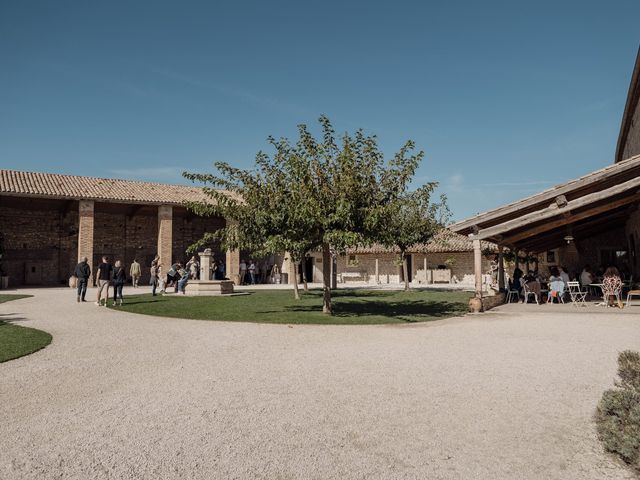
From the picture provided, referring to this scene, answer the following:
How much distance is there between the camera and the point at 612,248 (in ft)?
65.9

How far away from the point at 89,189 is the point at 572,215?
75.4ft

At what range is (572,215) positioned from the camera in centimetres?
1323

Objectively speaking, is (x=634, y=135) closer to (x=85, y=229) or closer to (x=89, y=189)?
(x=85, y=229)

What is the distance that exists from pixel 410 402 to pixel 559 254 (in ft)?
75.1

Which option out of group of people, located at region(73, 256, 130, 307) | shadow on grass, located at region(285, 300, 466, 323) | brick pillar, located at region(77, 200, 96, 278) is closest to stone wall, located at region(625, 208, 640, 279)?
shadow on grass, located at region(285, 300, 466, 323)

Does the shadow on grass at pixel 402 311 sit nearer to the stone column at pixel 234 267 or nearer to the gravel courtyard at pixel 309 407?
the gravel courtyard at pixel 309 407

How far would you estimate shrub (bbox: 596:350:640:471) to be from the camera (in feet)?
8.61

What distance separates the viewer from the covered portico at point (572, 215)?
10.9 m

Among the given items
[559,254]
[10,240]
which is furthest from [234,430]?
[10,240]

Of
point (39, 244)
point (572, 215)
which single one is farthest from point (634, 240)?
point (39, 244)

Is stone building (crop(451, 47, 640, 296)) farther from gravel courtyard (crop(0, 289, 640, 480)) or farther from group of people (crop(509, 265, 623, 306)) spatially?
gravel courtyard (crop(0, 289, 640, 480))

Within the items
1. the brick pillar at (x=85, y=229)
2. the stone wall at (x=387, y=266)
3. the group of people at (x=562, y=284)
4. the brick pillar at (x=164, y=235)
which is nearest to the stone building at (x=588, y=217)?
the group of people at (x=562, y=284)

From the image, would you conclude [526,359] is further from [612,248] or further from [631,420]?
[612,248]

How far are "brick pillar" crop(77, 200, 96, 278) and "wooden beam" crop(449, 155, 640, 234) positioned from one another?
63.6 ft
